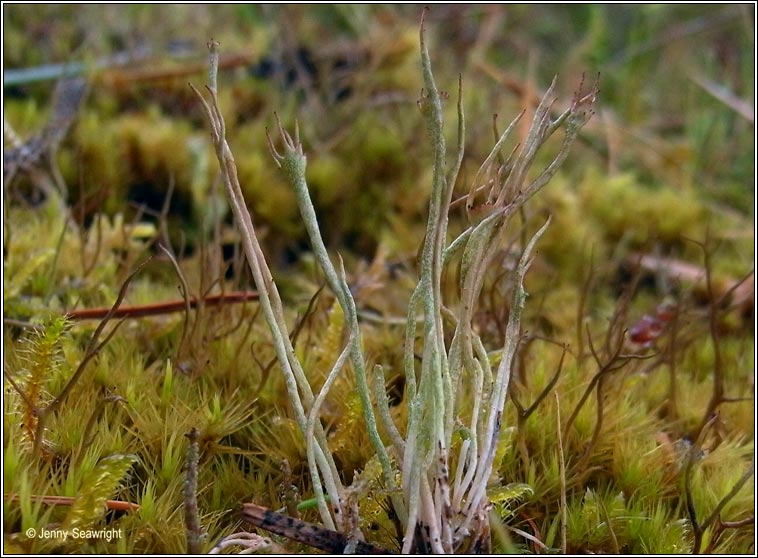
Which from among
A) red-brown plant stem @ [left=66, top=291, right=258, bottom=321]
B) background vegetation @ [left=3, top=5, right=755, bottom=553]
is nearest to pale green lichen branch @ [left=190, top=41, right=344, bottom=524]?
background vegetation @ [left=3, top=5, right=755, bottom=553]

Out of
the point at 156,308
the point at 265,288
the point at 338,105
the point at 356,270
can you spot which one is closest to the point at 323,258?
the point at 265,288

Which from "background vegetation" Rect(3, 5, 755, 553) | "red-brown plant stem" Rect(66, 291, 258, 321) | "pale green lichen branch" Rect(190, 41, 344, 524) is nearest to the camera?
"pale green lichen branch" Rect(190, 41, 344, 524)

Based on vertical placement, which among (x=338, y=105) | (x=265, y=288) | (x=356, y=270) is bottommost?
(x=265, y=288)

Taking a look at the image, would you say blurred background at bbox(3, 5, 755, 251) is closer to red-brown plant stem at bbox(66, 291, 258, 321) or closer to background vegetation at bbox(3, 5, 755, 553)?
background vegetation at bbox(3, 5, 755, 553)

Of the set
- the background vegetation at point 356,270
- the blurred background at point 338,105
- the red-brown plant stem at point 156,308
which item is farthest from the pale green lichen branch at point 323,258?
the blurred background at point 338,105

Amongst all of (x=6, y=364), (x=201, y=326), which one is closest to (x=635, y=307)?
(x=201, y=326)

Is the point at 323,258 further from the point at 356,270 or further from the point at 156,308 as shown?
the point at 356,270

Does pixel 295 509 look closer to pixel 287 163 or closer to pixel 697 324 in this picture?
pixel 287 163

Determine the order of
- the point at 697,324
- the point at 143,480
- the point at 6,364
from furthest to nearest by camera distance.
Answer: the point at 697,324, the point at 6,364, the point at 143,480
